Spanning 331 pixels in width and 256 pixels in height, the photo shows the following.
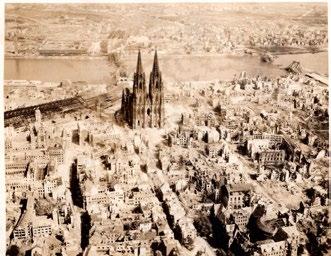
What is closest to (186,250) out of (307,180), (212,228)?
(212,228)

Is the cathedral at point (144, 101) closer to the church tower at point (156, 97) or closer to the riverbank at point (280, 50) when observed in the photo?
the church tower at point (156, 97)

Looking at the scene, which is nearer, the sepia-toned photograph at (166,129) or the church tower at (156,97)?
the sepia-toned photograph at (166,129)

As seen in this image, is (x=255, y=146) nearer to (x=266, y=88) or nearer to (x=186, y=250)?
(x=266, y=88)

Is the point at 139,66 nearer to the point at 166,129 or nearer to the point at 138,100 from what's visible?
the point at 138,100

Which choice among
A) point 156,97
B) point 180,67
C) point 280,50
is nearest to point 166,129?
point 156,97

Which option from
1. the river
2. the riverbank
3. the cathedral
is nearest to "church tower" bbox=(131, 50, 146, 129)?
the cathedral

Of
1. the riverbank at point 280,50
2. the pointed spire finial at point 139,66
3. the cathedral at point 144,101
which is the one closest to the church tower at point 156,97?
the cathedral at point 144,101
